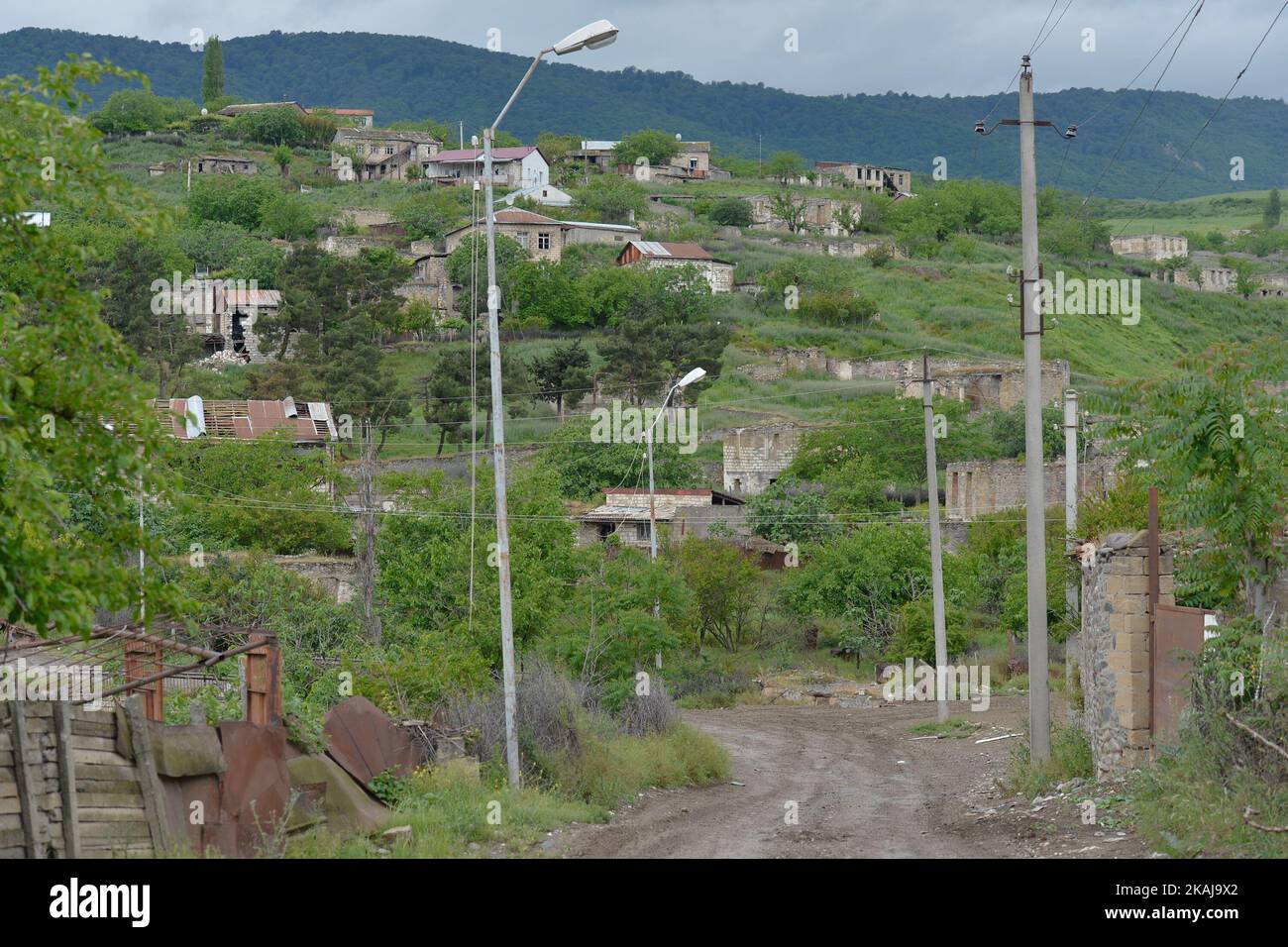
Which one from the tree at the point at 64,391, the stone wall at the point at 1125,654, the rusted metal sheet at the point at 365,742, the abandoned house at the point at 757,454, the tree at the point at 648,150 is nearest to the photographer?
the tree at the point at 64,391

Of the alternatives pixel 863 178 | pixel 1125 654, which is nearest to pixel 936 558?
pixel 1125 654

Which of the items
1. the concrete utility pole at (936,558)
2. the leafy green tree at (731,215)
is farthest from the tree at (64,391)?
the leafy green tree at (731,215)

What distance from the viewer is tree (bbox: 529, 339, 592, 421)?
7100cm

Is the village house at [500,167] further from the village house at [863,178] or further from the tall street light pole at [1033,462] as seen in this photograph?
the tall street light pole at [1033,462]

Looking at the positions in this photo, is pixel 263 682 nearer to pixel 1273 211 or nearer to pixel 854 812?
pixel 854 812

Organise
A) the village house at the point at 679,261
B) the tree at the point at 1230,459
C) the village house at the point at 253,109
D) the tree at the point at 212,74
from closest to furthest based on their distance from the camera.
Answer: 1. the tree at the point at 1230,459
2. the village house at the point at 679,261
3. the village house at the point at 253,109
4. the tree at the point at 212,74

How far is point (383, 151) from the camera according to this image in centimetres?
15475

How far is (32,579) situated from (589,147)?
158 meters

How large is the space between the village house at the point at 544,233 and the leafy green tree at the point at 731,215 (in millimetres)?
17814

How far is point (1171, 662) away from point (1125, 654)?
0.60 metres

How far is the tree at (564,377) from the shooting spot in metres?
71.0

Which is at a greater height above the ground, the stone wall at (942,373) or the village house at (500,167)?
the village house at (500,167)

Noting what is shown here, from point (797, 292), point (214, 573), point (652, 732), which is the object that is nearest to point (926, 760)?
point (652, 732)

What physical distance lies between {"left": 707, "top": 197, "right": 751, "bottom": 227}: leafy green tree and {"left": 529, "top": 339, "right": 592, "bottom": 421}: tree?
61.7 metres
